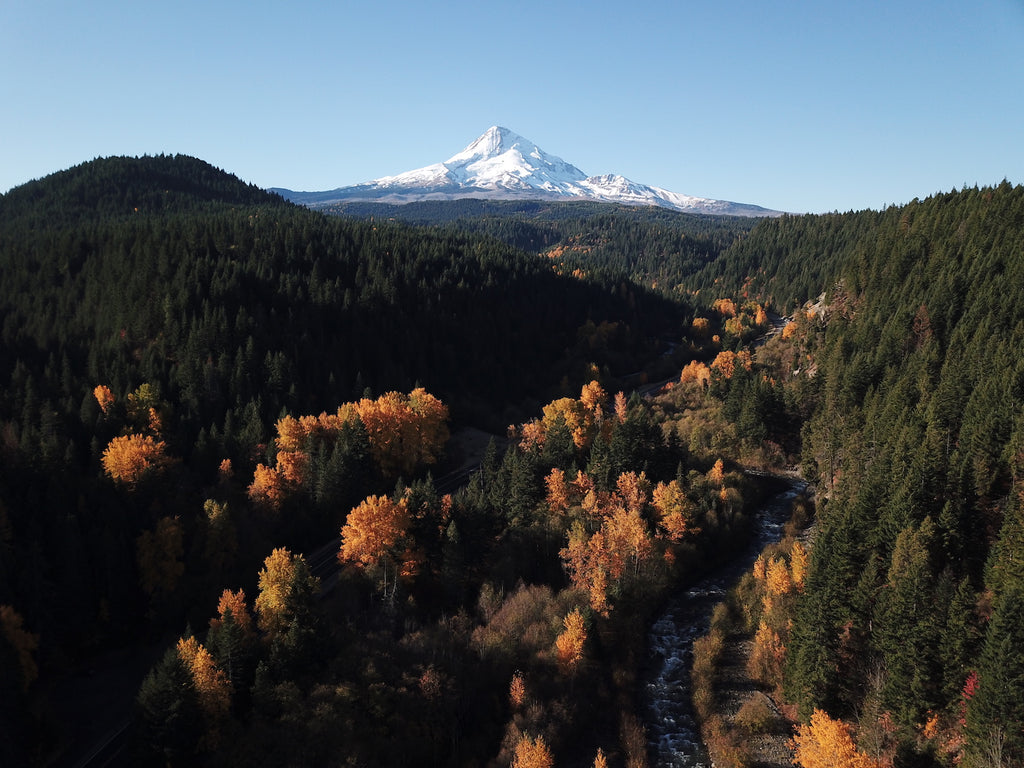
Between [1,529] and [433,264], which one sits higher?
[433,264]

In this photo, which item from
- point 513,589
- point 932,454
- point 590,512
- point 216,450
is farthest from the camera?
point 216,450

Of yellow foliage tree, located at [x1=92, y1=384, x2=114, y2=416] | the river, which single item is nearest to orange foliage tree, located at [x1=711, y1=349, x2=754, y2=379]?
the river

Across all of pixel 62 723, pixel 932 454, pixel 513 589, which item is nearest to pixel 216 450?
pixel 62 723

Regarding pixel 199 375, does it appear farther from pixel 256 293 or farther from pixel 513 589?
pixel 513 589

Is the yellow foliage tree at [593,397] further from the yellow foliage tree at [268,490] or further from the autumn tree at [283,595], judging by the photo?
the autumn tree at [283,595]

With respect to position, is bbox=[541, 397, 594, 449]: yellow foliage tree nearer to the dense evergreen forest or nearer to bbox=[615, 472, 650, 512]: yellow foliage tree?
the dense evergreen forest
